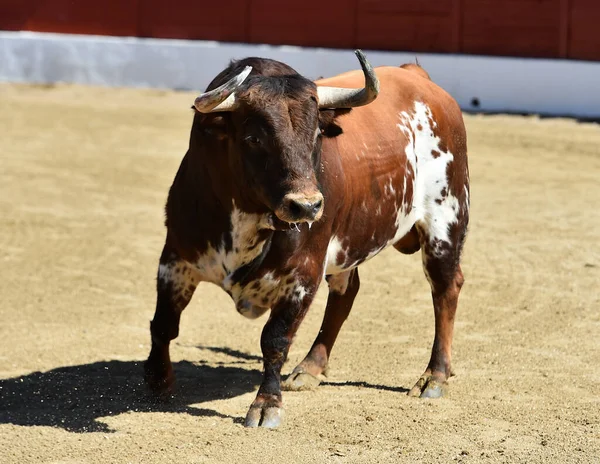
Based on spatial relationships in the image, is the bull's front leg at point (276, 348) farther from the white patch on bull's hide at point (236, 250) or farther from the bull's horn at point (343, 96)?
the bull's horn at point (343, 96)

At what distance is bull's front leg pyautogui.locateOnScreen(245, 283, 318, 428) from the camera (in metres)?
4.63

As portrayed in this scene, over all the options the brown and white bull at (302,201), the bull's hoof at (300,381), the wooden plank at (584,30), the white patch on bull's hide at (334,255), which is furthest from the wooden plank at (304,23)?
the white patch on bull's hide at (334,255)

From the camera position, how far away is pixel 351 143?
5.19m

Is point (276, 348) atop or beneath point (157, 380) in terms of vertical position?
atop

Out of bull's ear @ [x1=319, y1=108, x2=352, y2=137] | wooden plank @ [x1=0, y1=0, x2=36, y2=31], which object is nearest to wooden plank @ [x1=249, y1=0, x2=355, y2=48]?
wooden plank @ [x1=0, y1=0, x2=36, y2=31]

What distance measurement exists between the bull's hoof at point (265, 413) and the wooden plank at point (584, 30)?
1012 centimetres

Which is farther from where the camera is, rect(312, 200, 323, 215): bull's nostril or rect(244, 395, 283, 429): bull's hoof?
rect(244, 395, 283, 429): bull's hoof

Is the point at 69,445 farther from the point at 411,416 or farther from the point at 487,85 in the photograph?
the point at 487,85

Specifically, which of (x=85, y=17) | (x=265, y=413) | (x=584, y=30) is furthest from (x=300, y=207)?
(x=85, y=17)

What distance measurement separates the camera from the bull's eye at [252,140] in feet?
14.4

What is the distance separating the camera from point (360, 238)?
521 cm

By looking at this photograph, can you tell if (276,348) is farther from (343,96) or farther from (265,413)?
(343,96)

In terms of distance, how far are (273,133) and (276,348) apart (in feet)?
3.09

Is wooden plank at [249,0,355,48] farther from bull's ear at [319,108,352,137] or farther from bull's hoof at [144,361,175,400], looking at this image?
bull's hoof at [144,361,175,400]
